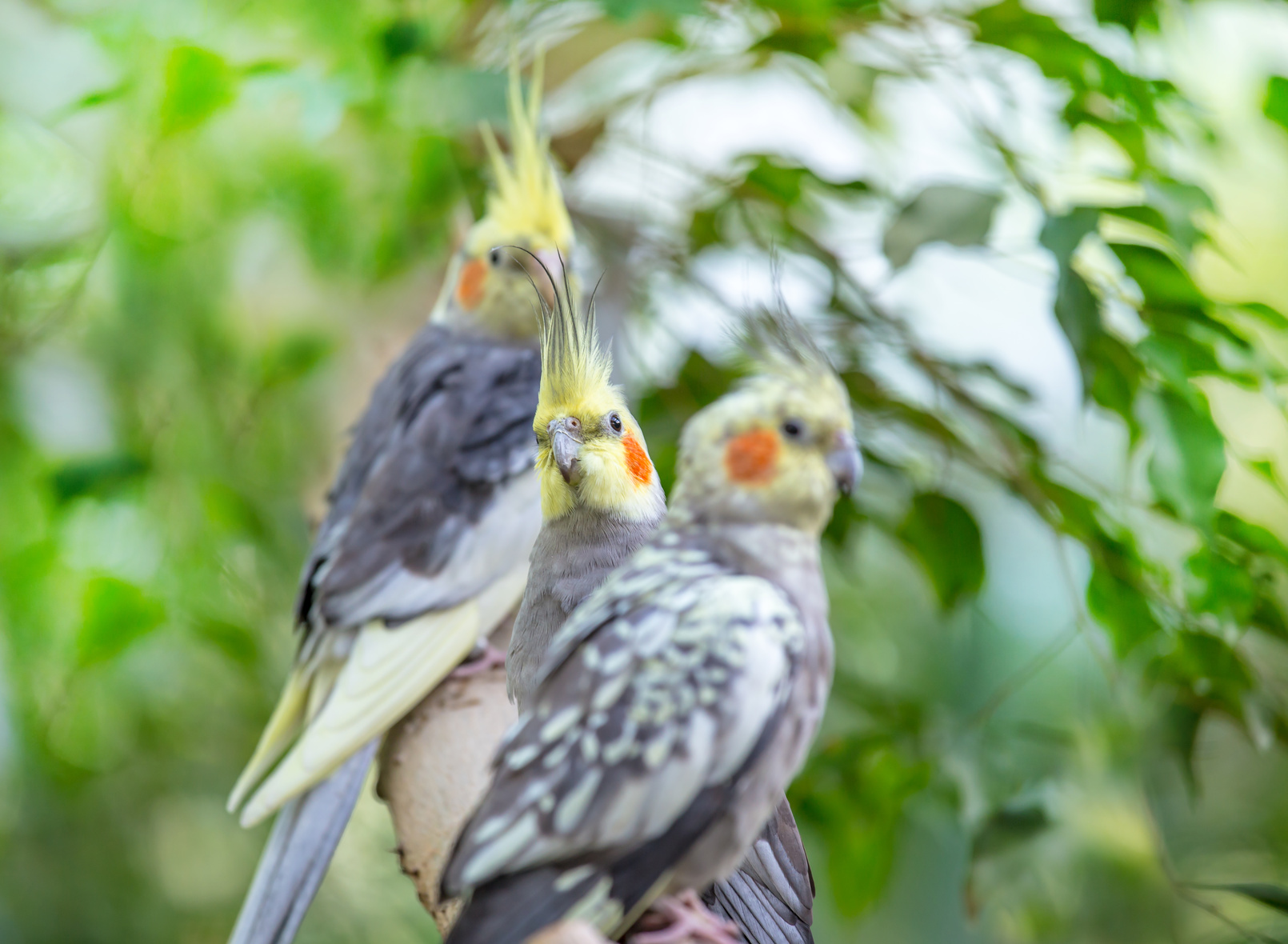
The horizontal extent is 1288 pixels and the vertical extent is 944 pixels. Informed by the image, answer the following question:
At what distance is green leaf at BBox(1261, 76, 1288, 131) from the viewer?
4.18ft

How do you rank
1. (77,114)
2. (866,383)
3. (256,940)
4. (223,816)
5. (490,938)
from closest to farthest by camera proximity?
(490,938) → (256,940) → (77,114) → (866,383) → (223,816)

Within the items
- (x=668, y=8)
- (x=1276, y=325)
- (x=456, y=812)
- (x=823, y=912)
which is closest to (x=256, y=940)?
(x=456, y=812)

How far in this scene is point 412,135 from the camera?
1511 mm

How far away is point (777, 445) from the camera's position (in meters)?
0.77

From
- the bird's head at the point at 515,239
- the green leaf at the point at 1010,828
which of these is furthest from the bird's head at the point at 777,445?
the green leaf at the point at 1010,828

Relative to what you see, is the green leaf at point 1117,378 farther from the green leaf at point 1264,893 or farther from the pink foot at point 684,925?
the pink foot at point 684,925

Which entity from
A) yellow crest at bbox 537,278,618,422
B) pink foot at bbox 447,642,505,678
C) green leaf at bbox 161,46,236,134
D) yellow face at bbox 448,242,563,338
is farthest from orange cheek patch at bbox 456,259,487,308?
yellow crest at bbox 537,278,618,422

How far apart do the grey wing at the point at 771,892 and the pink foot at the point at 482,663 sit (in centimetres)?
55

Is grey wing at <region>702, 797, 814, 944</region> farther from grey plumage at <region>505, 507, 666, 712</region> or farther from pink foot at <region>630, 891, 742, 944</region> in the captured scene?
grey plumage at <region>505, 507, 666, 712</region>

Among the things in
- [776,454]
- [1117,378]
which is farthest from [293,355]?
[1117,378]

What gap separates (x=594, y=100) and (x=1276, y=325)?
4.22 feet

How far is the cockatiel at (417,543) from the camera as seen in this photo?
126 cm

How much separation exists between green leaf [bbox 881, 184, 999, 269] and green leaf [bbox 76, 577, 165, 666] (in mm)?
1172

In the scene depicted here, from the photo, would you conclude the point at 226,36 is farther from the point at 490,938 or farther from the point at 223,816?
the point at 223,816
